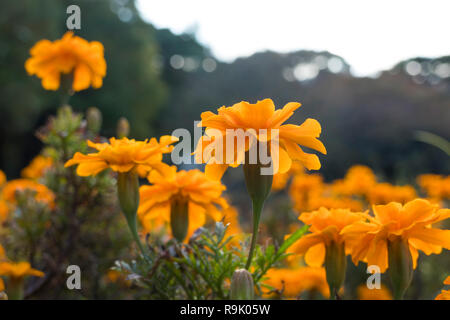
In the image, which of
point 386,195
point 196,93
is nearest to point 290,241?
point 386,195

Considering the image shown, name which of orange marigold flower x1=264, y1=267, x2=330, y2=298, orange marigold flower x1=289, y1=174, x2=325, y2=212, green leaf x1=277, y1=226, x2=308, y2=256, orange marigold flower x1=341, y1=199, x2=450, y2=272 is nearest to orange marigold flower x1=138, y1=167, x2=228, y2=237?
green leaf x1=277, y1=226, x2=308, y2=256

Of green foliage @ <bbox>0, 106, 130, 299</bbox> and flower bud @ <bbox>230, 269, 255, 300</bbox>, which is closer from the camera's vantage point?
flower bud @ <bbox>230, 269, 255, 300</bbox>

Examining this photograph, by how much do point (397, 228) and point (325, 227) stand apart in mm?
109

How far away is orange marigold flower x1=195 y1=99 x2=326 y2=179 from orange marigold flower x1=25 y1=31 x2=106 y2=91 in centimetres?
88

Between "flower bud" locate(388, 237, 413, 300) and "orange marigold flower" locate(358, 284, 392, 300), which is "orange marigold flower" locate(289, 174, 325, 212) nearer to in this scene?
"orange marigold flower" locate(358, 284, 392, 300)

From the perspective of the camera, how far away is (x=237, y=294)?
0.49 m

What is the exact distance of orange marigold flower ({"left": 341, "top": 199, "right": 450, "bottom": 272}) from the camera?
59cm

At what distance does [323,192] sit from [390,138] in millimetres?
4447

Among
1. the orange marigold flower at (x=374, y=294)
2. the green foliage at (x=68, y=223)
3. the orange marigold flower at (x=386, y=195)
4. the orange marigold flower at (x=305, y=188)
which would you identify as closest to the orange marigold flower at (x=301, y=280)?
the orange marigold flower at (x=374, y=294)

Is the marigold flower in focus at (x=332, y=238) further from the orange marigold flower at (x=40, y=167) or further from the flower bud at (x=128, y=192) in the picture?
the orange marigold flower at (x=40, y=167)

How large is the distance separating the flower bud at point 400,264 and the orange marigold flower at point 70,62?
3.41ft

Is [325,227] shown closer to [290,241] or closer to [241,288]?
[290,241]
